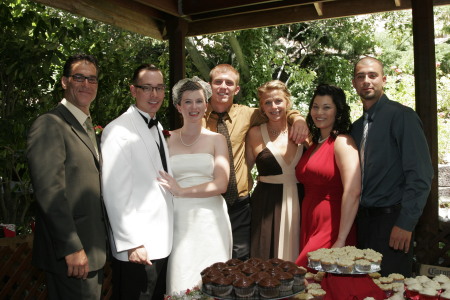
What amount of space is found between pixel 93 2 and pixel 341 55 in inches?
465

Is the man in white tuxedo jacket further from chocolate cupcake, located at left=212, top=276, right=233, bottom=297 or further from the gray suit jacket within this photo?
chocolate cupcake, located at left=212, top=276, right=233, bottom=297

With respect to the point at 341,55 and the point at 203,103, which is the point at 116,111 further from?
the point at 341,55

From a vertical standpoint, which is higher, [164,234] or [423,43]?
[423,43]

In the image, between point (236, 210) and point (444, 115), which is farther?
point (444, 115)

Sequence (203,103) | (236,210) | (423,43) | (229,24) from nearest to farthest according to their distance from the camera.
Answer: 1. (203,103)
2. (236,210)
3. (423,43)
4. (229,24)

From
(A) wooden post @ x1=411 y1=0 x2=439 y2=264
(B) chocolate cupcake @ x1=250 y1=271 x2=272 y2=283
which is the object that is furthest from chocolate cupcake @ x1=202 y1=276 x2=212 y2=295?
(A) wooden post @ x1=411 y1=0 x2=439 y2=264

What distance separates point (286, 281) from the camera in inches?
86.9

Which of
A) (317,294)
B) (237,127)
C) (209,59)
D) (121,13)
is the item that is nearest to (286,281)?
(317,294)

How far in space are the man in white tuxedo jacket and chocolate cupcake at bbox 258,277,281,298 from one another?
2.92 feet

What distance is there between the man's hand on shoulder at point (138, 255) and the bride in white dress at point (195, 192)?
311 millimetres

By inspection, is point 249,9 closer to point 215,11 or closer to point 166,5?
point 215,11

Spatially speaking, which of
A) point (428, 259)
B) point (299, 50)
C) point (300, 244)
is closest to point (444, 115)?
point (299, 50)

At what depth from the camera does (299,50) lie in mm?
15156

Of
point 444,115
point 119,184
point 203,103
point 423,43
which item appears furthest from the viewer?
point 444,115
